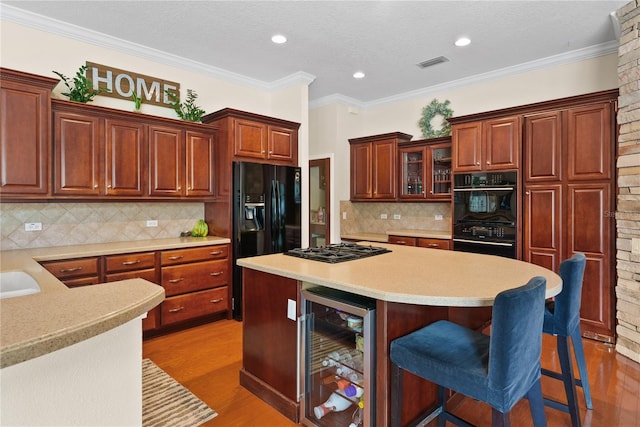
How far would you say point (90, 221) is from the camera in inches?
138

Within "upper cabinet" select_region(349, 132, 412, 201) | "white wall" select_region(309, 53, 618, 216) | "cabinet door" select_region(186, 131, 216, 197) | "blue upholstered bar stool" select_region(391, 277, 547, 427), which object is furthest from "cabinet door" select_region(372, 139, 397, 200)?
"blue upholstered bar stool" select_region(391, 277, 547, 427)

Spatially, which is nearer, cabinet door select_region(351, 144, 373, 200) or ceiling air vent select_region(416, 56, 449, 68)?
ceiling air vent select_region(416, 56, 449, 68)

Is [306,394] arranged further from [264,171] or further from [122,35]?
[122,35]

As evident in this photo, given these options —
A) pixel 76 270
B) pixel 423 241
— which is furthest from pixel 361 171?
pixel 76 270

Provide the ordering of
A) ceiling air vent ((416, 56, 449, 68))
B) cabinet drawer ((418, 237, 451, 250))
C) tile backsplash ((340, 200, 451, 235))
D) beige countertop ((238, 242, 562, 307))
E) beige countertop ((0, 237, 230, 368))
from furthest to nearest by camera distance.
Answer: tile backsplash ((340, 200, 451, 235))
cabinet drawer ((418, 237, 451, 250))
ceiling air vent ((416, 56, 449, 68))
beige countertop ((238, 242, 562, 307))
beige countertop ((0, 237, 230, 368))

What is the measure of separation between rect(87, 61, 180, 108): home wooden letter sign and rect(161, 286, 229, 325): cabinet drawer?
2.18 m

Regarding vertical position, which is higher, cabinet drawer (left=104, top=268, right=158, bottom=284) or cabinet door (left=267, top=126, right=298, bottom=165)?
cabinet door (left=267, top=126, right=298, bottom=165)

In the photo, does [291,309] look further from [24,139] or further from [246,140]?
[24,139]

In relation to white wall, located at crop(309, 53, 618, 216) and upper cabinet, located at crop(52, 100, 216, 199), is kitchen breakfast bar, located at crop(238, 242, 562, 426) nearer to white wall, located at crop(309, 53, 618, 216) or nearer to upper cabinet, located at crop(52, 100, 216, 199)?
upper cabinet, located at crop(52, 100, 216, 199)

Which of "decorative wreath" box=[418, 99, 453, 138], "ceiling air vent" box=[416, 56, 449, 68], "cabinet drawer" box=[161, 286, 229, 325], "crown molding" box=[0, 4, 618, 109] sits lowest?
"cabinet drawer" box=[161, 286, 229, 325]

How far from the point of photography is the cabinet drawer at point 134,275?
122 inches

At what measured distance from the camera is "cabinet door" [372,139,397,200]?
511 centimetres

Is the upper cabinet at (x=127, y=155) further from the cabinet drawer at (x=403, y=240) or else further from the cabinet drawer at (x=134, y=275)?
the cabinet drawer at (x=403, y=240)

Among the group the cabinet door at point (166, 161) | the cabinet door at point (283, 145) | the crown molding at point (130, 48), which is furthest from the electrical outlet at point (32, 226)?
the cabinet door at point (283, 145)
